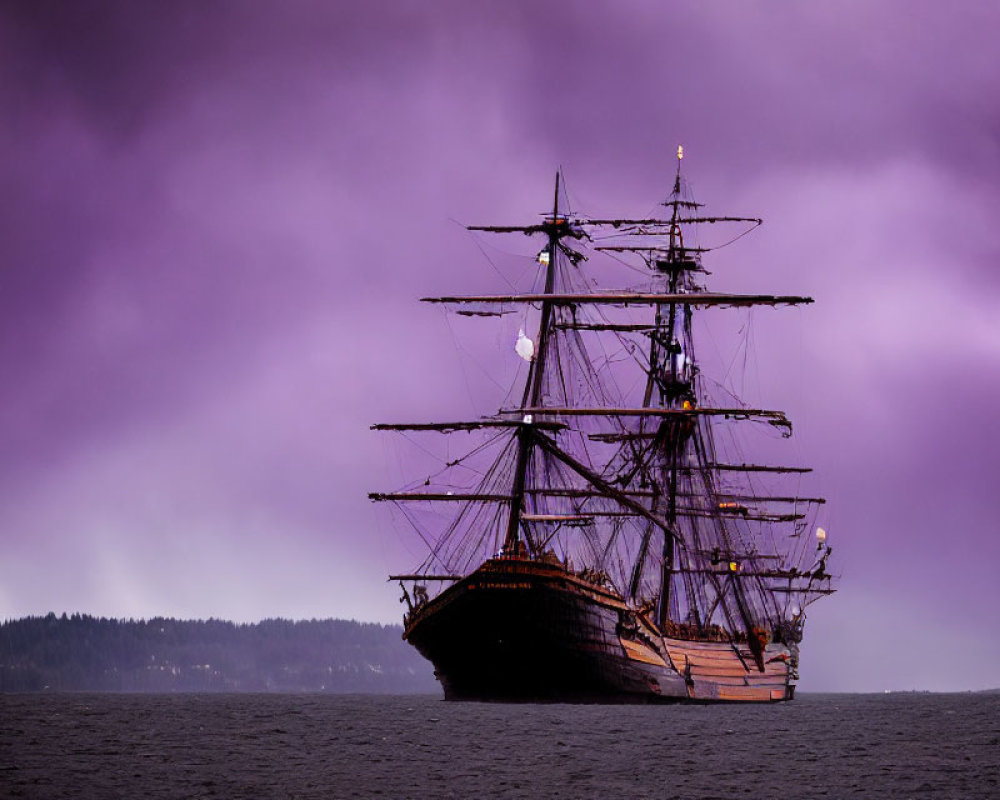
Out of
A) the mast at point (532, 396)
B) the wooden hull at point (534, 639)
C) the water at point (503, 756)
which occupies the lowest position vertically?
the water at point (503, 756)

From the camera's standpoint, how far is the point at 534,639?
234 feet

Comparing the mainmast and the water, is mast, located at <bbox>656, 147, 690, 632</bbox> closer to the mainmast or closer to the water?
the mainmast

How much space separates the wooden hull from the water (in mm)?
2127

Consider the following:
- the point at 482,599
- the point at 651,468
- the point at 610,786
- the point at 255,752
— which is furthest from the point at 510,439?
the point at 610,786

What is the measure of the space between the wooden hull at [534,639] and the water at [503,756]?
2127mm

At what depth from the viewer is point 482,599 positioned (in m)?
71.1

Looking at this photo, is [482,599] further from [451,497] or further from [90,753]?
[90,753]

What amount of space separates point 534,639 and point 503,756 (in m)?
24.7

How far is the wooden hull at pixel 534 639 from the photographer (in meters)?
70.8

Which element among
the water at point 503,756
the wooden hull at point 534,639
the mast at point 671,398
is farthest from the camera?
the mast at point 671,398

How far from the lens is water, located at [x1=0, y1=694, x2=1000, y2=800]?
3806cm

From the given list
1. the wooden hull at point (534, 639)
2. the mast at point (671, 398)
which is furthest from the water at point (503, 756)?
the mast at point (671, 398)

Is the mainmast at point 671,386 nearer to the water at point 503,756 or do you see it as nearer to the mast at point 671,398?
the mast at point 671,398

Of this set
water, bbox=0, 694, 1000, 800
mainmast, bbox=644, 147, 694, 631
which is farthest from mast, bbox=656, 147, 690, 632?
water, bbox=0, 694, 1000, 800
